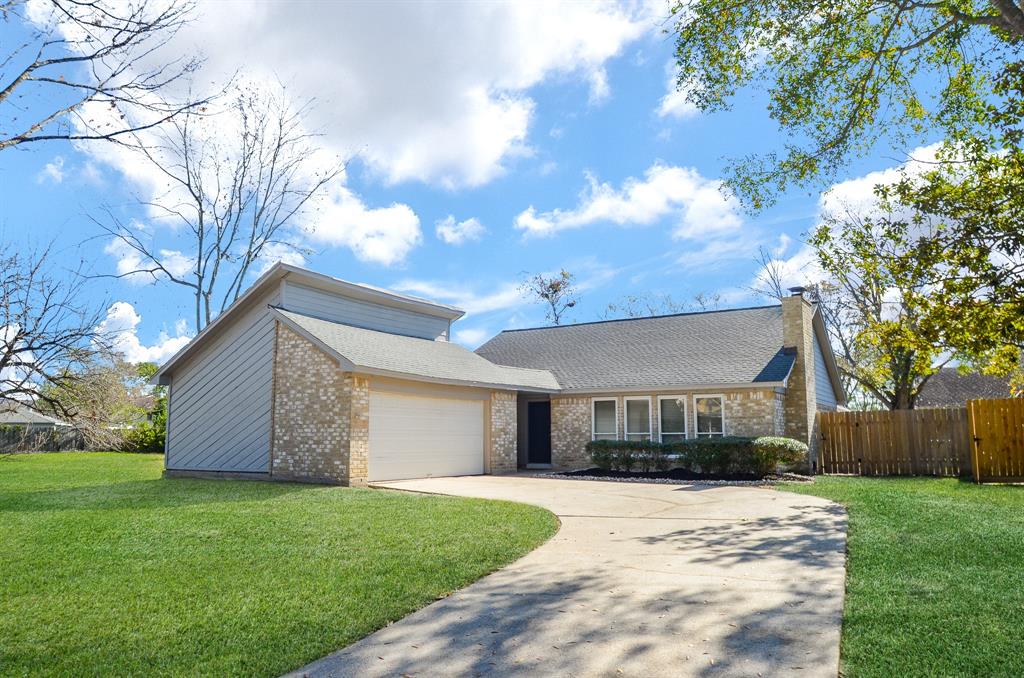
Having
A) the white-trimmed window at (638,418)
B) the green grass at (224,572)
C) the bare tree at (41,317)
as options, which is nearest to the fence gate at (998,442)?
the white-trimmed window at (638,418)

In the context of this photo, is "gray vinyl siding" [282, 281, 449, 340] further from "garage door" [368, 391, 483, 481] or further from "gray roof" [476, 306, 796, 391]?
"gray roof" [476, 306, 796, 391]

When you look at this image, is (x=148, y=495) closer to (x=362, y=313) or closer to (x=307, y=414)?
(x=307, y=414)

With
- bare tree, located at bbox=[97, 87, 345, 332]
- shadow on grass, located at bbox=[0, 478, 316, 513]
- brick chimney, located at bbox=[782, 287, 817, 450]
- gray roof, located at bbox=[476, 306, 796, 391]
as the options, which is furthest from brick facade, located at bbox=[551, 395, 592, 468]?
bare tree, located at bbox=[97, 87, 345, 332]

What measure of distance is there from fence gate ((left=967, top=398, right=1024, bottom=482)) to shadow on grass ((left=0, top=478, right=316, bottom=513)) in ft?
46.4

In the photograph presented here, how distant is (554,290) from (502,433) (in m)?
23.6

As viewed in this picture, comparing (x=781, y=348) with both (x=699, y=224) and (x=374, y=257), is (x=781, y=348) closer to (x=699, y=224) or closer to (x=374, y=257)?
(x=699, y=224)

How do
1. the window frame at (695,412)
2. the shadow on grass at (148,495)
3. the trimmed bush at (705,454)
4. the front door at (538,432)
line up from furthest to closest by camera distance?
the front door at (538,432)
the window frame at (695,412)
the trimmed bush at (705,454)
the shadow on grass at (148,495)

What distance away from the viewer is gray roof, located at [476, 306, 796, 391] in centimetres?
1809

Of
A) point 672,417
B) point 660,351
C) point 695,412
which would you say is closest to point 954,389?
point 660,351

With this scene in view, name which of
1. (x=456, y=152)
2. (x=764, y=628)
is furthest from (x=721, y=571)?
(x=456, y=152)

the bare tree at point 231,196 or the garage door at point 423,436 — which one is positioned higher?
the bare tree at point 231,196

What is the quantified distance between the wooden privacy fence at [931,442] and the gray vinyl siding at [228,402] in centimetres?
1487

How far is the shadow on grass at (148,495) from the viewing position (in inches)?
424

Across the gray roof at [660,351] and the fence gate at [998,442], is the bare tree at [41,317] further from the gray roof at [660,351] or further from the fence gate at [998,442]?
the fence gate at [998,442]
